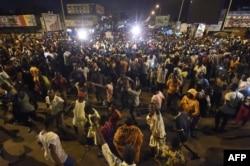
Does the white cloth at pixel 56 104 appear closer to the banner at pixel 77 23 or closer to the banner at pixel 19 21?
the banner at pixel 77 23

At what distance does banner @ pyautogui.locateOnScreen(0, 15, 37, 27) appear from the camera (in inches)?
859

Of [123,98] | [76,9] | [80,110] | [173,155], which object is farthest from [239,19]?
[173,155]

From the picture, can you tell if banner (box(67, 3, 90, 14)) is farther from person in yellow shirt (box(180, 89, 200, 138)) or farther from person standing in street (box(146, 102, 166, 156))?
person standing in street (box(146, 102, 166, 156))

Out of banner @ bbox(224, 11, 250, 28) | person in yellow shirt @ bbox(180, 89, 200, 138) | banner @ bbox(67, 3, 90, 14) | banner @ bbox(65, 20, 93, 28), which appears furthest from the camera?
banner @ bbox(67, 3, 90, 14)

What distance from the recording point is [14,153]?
672 centimetres

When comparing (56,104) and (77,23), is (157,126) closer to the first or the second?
(56,104)

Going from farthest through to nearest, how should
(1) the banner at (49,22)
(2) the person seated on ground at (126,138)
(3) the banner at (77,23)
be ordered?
1. (3) the banner at (77,23)
2. (1) the banner at (49,22)
3. (2) the person seated on ground at (126,138)

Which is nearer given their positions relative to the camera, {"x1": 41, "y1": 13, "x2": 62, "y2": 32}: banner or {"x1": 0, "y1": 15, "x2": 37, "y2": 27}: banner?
{"x1": 41, "y1": 13, "x2": 62, "y2": 32}: banner

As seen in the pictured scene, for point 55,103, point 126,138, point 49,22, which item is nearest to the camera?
point 126,138

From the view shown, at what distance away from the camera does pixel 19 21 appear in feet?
75.3

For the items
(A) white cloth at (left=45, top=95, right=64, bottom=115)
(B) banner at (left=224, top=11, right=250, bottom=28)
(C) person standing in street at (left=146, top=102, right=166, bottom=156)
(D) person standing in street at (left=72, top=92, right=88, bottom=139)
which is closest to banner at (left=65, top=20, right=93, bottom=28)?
(A) white cloth at (left=45, top=95, right=64, bottom=115)

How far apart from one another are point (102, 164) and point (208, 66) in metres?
8.80

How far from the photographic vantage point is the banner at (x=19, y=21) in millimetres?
21819

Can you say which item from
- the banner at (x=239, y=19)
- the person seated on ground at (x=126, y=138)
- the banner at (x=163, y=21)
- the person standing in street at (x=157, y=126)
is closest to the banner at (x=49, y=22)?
the person standing in street at (x=157, y=126)
